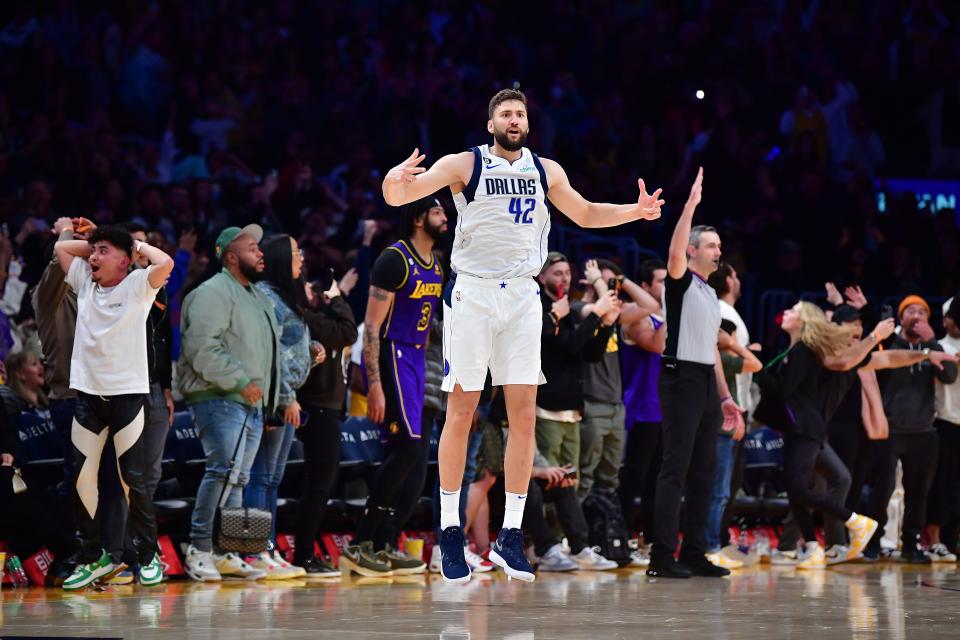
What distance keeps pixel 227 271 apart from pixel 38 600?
8.17 feet

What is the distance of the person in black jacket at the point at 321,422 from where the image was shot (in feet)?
30.3

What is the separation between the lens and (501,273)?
22.6ft

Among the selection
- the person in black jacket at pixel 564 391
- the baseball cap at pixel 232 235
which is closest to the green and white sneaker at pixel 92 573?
the baseball cap at pixel 232 235

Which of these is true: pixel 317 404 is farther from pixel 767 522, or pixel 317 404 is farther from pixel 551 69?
pixel 551 69

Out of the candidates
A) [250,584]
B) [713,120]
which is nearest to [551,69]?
[713,120]

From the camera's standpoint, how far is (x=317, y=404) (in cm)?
934

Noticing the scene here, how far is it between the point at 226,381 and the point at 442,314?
6.88ft

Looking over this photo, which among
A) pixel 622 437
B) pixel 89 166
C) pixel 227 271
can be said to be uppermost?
pixel 89 166

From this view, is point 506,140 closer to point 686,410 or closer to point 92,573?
point 686,410

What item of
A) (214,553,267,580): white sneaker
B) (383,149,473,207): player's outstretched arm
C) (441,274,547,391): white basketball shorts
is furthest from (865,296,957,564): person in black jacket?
(383,149,473,207): player's outstretched arm

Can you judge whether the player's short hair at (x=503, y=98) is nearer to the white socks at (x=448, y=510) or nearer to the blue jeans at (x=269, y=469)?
the white socks at (x=448, y=510)

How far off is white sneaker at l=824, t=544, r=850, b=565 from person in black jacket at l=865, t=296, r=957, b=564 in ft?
2.66

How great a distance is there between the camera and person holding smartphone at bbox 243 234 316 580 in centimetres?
909

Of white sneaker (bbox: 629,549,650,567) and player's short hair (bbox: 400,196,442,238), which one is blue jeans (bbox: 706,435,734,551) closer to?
white sneaker (bbox: 629,549,650,567)
